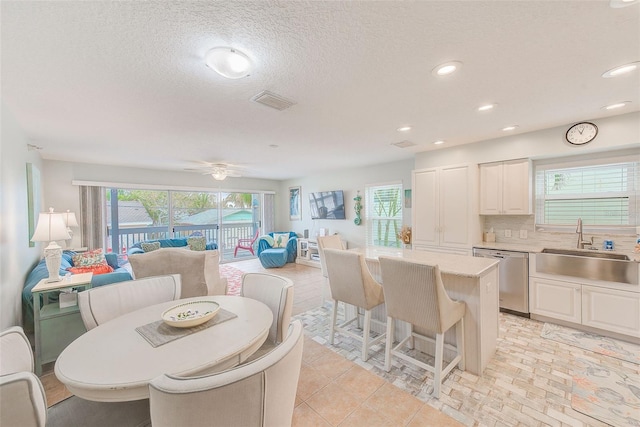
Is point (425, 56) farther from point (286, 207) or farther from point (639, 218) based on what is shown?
point (286, 207)

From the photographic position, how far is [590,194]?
129 inches

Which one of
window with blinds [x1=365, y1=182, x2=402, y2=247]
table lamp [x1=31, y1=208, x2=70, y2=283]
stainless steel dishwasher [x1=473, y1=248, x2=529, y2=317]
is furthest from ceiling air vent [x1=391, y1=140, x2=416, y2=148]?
table lamp [x1=31, y1=208, x2=70, y2=283]

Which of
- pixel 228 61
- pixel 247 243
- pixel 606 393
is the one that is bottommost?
pixel 606 393

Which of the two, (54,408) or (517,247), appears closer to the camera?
(54,408)

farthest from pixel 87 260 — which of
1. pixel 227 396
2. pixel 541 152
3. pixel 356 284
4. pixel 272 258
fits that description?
pixel 541 152

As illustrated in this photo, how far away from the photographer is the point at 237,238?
817 centimetres

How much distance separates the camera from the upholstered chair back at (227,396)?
771mm

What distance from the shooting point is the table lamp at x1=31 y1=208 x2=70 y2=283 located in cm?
245

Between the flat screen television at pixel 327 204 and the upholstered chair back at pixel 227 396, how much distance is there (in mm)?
5507

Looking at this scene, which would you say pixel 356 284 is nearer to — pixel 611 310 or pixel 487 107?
pixel 487 107

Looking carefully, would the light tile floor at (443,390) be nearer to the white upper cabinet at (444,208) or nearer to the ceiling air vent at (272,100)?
the white upper cabinet at (444,208)

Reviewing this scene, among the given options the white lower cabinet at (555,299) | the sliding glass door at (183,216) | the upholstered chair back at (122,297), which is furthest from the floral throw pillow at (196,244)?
the white lower cabinet at (555,299)

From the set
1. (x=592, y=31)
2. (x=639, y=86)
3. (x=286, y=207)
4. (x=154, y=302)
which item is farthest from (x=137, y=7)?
(x=286, y=207)

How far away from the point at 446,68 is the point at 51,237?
3.82 m
